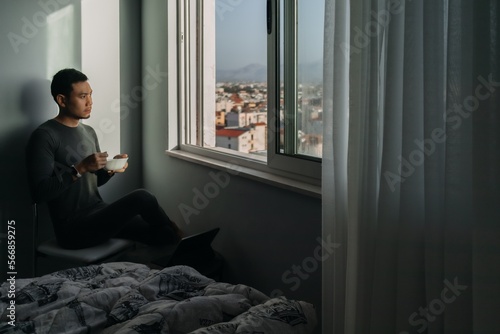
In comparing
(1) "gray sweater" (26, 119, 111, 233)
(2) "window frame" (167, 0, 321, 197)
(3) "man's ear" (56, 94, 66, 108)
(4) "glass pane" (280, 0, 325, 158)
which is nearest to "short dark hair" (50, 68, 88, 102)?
(3) "man's ear" (56, 94, 66, 108)

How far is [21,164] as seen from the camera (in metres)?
2.56

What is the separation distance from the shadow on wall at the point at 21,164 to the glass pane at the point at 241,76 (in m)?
0.88

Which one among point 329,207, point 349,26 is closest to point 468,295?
point 329,207

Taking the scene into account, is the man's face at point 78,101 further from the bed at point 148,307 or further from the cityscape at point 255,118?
the bed at point 148,307

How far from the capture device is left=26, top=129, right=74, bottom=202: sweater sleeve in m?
2.21

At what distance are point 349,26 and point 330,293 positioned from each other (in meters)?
0.68

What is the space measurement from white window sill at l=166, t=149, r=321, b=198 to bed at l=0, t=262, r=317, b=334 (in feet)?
1.36

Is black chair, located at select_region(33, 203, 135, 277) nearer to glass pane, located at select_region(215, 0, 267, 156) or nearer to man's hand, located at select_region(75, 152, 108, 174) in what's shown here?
man's hand, located at select_region(75, 152, 108, 174)

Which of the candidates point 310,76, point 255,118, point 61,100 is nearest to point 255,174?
point 255,118

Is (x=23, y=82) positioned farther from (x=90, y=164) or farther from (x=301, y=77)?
(x=301, y=77)

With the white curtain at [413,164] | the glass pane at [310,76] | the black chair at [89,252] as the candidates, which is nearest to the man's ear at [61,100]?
the black chair at [89,252]

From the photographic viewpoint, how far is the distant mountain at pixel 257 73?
5.77ft

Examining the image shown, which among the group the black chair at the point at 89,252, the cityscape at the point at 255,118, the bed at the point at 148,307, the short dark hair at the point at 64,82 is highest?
the short dark hair at the point at 64,82

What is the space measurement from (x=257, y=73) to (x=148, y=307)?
45.7 inches
